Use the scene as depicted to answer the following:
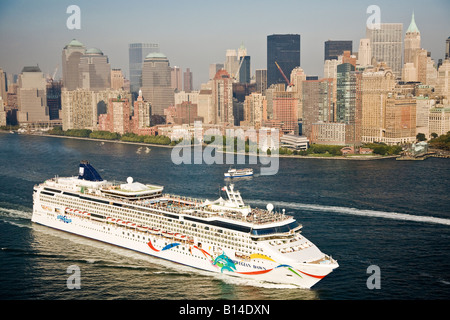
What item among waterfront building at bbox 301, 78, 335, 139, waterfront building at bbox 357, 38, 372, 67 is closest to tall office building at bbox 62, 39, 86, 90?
waterfront building at bbox 357, 38, 372, 67

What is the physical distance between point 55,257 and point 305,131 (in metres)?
36.1

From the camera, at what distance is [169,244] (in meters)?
15.1

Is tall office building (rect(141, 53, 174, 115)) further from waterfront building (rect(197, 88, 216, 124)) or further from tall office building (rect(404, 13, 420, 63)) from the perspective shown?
tall office building (rect(404, 13, 420, 63))

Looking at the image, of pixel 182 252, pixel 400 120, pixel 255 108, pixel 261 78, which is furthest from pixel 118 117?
pixel 182 252

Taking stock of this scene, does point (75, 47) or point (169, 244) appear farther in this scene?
point (75, 47)

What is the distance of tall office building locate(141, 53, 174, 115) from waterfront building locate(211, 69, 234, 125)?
17.3 metres

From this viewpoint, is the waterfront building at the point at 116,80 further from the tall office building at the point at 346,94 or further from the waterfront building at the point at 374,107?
the tall office building at the point at 346,94

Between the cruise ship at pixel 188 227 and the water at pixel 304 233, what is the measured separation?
34 cm

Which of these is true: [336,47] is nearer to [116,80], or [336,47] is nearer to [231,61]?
[231,61]

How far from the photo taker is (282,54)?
86.7m

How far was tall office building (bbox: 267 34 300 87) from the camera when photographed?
85.4m

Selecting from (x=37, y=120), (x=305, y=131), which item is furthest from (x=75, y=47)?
(x=305, y=131)

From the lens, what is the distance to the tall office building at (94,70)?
8306 cm
